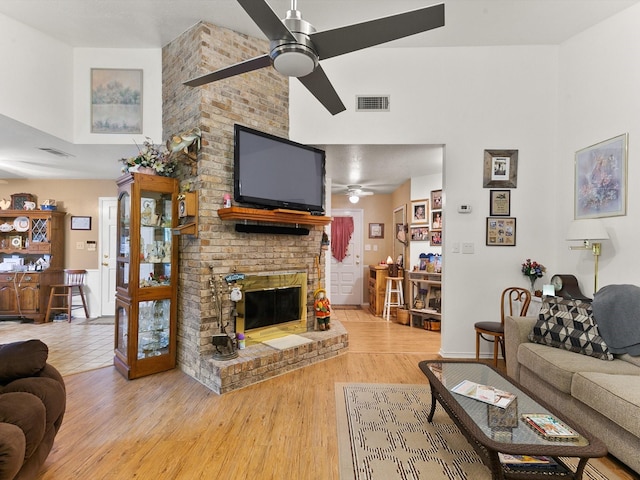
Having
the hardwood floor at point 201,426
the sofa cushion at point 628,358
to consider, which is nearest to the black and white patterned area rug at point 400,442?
the hardwood floor at point 201,426

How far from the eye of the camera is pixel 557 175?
358cm

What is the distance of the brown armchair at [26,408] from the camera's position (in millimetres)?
1266

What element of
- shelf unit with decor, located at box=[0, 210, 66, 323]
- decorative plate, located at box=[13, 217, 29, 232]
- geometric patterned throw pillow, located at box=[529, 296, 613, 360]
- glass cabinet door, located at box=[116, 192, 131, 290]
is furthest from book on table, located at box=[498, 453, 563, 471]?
decorative plate, located at box=[13, 217, 29, 232]

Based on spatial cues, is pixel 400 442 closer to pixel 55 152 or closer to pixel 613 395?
pixel 613 395

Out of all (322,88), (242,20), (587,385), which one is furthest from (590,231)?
(242,20)

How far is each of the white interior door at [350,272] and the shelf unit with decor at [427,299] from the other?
1.82m

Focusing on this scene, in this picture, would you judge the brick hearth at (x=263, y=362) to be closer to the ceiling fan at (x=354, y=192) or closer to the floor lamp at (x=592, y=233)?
the floor lamp at (x=592, y=233)

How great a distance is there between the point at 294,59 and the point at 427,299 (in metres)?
4.39

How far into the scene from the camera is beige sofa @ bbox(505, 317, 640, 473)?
174cm

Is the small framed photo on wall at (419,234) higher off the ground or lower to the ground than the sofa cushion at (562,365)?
higher

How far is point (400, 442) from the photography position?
207 centimetres

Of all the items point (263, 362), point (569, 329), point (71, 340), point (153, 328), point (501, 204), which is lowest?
point (71, 340)

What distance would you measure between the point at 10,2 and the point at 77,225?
3650 millimetres

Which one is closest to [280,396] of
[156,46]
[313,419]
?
[313,419]
